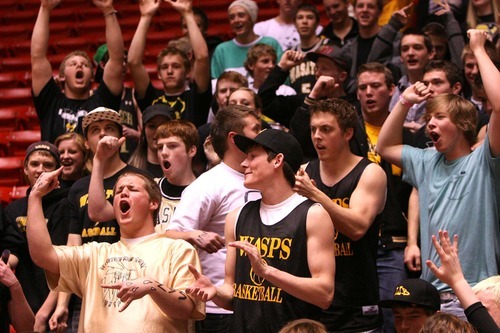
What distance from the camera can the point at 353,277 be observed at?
5.17m

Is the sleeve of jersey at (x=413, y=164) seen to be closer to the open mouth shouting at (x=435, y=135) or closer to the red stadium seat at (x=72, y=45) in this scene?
the open mouth shouting at (x=435, y=135)

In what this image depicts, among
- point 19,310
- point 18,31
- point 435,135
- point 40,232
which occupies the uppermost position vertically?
point 18,31

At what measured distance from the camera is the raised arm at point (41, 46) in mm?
7383

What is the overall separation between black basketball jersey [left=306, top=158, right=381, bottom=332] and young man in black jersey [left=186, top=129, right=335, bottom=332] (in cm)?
21

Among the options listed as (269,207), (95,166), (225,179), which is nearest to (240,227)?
(269,207)

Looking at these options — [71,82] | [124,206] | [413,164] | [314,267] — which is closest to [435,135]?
[413,164]

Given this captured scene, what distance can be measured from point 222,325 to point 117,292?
2.41ft

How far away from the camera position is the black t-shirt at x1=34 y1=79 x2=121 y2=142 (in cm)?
742

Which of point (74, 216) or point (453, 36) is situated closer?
point (74, 216)

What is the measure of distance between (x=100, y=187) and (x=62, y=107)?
2044mm

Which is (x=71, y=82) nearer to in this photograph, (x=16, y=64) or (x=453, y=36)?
(x=453, y=36)

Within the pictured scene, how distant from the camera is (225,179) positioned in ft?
17.9

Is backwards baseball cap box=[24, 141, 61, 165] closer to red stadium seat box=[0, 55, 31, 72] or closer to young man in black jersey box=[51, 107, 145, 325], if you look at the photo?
young man in black jersey box=[51, 107, 145, 325]

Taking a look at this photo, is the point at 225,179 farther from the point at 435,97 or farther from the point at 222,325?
the point at 435,97
